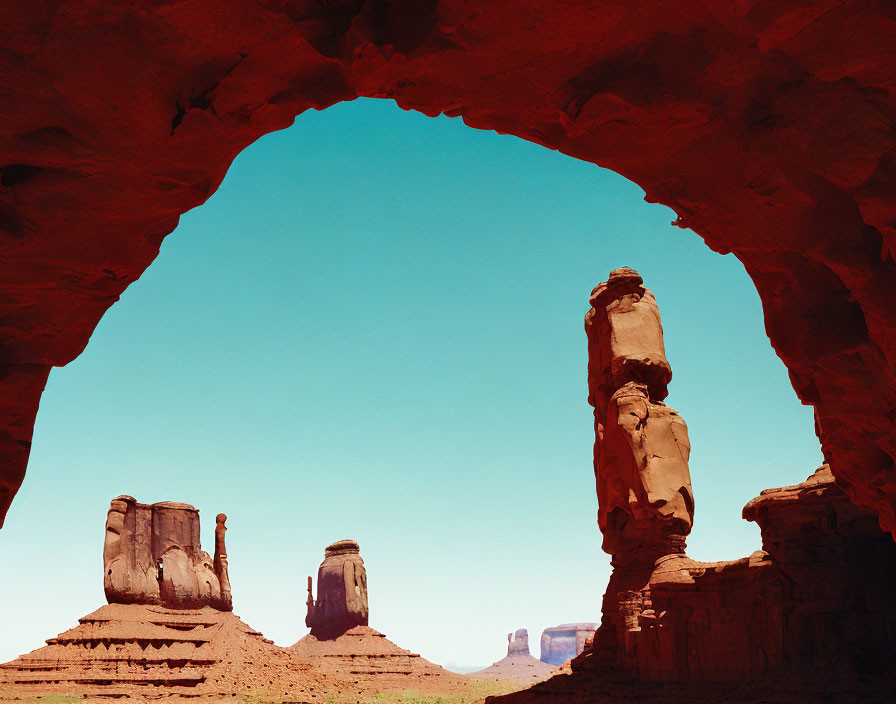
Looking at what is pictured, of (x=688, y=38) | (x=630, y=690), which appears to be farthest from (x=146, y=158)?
(x=630, y=690)

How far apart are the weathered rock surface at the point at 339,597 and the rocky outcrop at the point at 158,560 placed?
56.8 feet

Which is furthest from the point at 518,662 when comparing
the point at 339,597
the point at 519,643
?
the point at 339,597

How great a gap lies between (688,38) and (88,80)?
131 inches

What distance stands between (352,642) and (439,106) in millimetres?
61080

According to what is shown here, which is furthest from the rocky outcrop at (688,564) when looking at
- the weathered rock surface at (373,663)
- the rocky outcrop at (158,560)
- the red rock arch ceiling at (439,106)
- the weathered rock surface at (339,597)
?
the weathered rock surface at (339,597)

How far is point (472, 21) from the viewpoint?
14.3 ft

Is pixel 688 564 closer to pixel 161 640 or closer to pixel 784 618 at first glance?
pixel 784 618

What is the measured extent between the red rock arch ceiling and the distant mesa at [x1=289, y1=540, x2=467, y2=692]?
47.4 m

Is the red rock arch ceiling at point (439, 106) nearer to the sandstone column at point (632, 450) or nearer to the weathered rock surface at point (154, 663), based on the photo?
the sandstone column at point (632, 450)

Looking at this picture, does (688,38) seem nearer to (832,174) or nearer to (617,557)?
(832,174)

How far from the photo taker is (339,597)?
211 ft

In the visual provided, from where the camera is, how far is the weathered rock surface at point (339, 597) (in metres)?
63.7

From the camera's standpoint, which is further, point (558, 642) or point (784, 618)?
point (558, 642)

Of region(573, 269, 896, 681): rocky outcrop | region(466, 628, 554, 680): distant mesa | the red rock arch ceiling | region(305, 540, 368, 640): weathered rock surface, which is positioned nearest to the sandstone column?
region(573, 269, 896, 681): rocky outcrop
